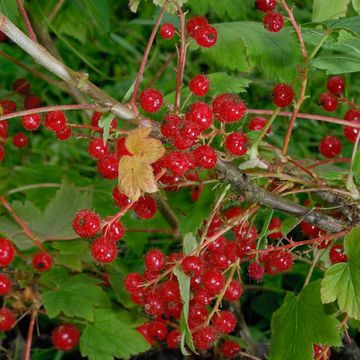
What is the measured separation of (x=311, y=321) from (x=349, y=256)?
0.19 meters

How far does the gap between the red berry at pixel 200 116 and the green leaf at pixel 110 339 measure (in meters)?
0.74

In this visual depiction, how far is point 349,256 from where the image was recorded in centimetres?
111

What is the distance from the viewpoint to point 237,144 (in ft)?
3.23

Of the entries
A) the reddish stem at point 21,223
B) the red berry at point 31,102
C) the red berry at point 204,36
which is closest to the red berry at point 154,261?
the red berry at point 204,36

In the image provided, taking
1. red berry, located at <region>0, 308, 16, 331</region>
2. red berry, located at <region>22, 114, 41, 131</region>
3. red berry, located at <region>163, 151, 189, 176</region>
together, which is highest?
red berry, located at <region>22, 114, 41, 131</region>

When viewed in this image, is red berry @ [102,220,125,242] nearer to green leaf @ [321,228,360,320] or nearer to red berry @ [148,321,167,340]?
green leaf @ [321,228,360,320]

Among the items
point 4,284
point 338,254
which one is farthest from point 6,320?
point 338,254

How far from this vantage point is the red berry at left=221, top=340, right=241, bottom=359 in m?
1.51

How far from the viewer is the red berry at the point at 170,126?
91 centimetres

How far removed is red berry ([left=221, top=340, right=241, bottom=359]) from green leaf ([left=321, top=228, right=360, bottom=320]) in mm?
462

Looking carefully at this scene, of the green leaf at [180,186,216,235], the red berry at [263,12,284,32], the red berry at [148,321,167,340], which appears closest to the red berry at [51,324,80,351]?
the red berry at [148,321,167,340]

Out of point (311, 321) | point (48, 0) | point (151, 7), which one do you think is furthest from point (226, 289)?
point (151, 7)

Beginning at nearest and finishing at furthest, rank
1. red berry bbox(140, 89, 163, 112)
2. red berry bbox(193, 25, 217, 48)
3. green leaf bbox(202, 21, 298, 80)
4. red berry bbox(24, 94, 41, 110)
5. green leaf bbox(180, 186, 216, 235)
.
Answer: red berry bbox(140, 89, 163, 112) → red berry bbox(193, 25, 217, 48) → green leaf bbox(180, 186, 216, 235) → green leaf bbox(202, 21, 298, 80) → red berry bbox(24, 94, 41, 110)

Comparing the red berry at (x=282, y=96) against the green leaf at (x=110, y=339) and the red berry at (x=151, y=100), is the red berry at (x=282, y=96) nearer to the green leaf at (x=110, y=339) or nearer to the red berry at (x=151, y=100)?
the red berry at (x=151, y=100)
